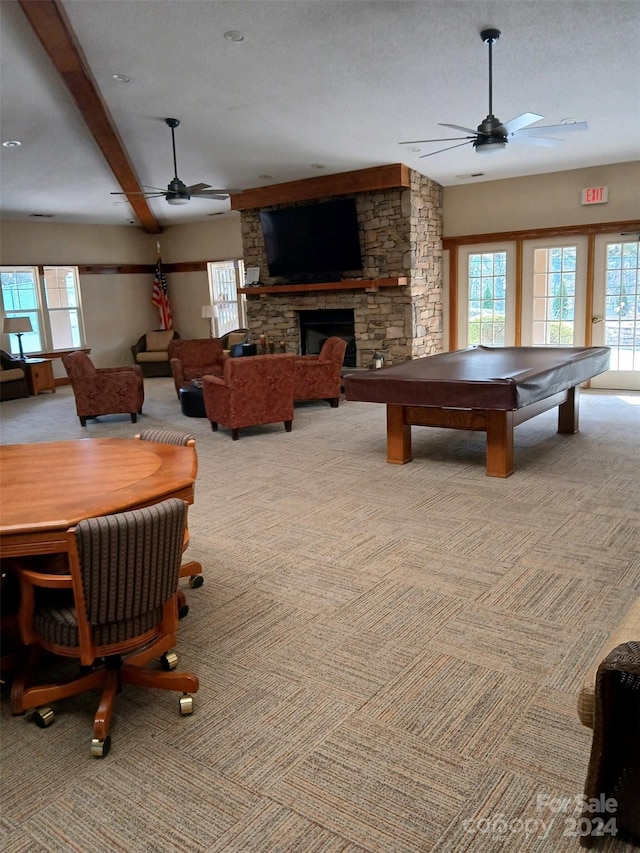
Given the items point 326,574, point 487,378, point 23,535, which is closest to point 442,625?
point 326,574

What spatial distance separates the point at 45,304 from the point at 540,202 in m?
8.27

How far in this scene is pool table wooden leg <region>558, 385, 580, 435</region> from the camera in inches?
233

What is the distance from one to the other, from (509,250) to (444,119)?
2.95 m

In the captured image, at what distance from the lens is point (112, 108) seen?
6.53 metres

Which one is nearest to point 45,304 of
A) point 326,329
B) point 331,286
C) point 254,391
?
point 326,329

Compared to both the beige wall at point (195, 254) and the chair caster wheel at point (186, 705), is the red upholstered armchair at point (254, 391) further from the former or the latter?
the beige wall at point (195, 254)

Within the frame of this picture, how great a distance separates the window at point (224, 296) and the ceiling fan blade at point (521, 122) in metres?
7.94

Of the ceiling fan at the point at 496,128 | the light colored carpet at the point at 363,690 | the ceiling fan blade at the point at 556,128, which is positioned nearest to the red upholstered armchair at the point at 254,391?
the light colored carpet at the point at 363,690

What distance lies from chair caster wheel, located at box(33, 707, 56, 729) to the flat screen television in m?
7.63

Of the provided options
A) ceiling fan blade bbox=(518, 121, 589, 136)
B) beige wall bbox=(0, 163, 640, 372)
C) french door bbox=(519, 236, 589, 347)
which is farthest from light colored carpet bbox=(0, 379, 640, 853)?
beige wall bbox=(0, 163, 640, 372)

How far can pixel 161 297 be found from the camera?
12.7m

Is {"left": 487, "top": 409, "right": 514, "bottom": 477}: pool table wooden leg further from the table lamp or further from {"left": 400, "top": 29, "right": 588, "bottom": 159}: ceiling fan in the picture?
the table lamp

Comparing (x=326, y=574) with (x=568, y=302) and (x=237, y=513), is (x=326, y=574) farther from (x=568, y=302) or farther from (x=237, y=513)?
(x=568, y=302)

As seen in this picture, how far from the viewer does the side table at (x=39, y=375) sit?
10.4 meters
